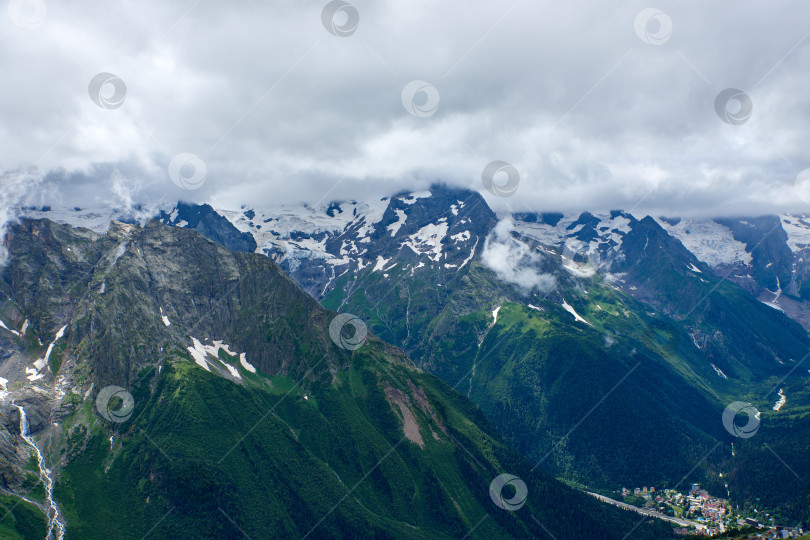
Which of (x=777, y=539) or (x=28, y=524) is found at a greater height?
(x=777, y=539)

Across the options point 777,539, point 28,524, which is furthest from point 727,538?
point 28,524

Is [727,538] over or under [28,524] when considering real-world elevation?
over

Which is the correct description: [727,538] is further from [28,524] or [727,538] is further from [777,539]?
[28,524]
